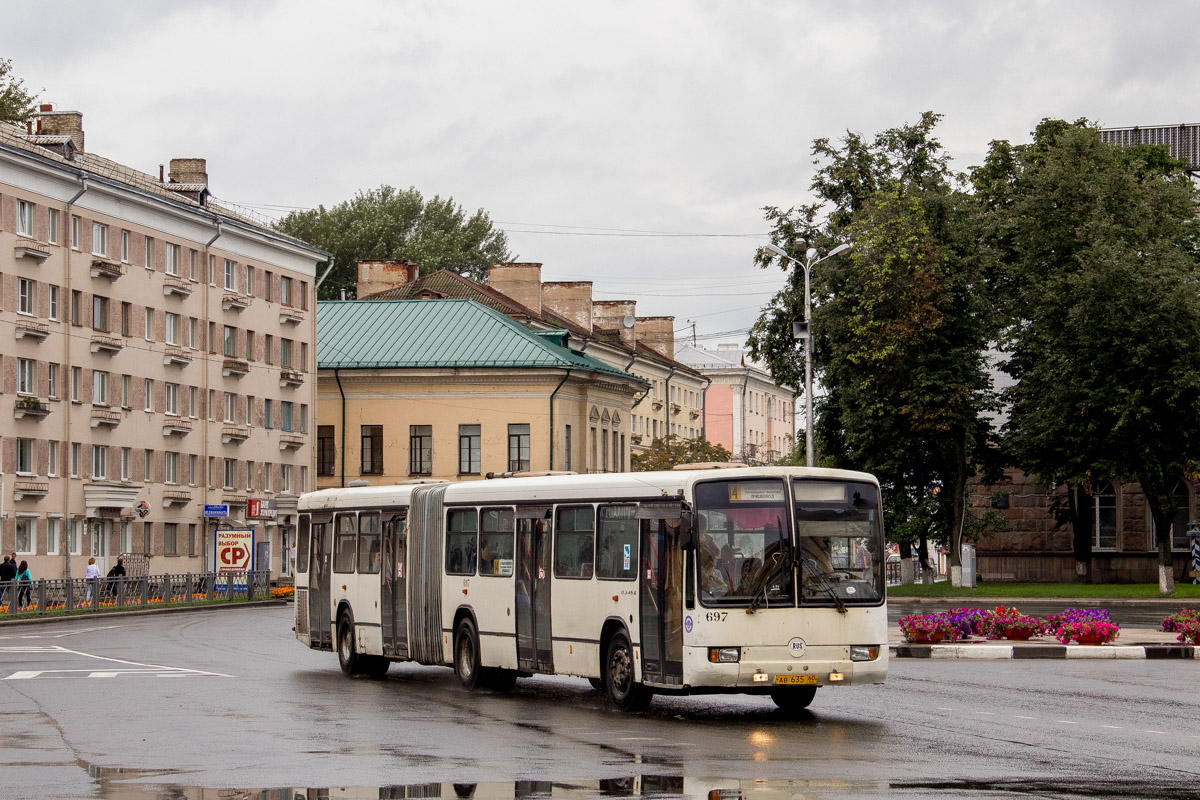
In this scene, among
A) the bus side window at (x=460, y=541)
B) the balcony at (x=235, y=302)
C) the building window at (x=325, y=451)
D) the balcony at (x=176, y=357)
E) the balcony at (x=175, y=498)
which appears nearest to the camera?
the bus side window at (x=460, y=541)

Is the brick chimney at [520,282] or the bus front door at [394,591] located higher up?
the brick chimney at [520,282]

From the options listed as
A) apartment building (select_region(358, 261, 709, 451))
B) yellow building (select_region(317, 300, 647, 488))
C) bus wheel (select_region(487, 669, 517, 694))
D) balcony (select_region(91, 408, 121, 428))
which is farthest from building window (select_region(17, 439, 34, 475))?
bus wheel (select_region(487, 669, 517, 694))

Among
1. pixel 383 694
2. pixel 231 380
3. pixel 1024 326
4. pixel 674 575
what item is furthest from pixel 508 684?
pixel 231 380

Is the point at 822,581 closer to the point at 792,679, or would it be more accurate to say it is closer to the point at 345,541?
the point at 792,679

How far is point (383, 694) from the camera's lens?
73.1ft

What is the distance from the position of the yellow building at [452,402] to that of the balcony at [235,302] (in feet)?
30.3

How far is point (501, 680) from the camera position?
23141 millimetres

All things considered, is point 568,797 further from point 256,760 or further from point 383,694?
A: point 383,694

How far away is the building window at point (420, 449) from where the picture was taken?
83438 millimetres

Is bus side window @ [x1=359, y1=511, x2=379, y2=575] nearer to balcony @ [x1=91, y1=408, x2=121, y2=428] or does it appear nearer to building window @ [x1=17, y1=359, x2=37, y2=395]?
building window @ [x1=17, y1=359, x2=37, y2=395]

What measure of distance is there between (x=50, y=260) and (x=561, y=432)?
2826cm

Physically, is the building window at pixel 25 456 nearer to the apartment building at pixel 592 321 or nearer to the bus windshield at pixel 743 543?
the apartment building at pixel 592 321

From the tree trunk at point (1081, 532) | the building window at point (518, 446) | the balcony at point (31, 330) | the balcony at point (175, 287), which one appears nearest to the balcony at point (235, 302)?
the balcony at point (175, 287)

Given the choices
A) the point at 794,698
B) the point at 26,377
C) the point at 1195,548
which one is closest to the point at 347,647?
the point at 794,698
